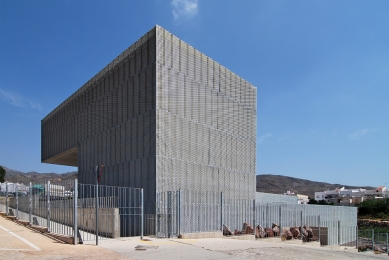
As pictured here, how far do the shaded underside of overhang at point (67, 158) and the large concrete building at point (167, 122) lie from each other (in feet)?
14.3

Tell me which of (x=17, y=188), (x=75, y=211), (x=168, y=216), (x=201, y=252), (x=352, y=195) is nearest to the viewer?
(x=201, y=252)

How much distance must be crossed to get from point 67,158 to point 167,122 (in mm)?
23799

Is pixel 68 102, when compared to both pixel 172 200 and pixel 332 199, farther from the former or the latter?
pixel 332 199

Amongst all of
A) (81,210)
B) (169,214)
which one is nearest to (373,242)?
(169,214)

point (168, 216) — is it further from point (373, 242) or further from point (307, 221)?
point (373, 242)

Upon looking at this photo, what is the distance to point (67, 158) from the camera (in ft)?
135

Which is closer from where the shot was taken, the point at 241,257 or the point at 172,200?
the point at 241,257

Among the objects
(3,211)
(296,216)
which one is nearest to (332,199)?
(296,216)

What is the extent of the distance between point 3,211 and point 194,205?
58.7ft

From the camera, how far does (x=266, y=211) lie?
75.6ft

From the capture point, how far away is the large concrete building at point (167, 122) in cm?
2202

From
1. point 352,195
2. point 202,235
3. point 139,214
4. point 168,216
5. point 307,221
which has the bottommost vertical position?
point 352,195

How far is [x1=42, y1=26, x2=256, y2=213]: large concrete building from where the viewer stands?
22016 mm

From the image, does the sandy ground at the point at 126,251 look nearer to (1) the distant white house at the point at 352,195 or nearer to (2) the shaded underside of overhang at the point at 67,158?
(2) the shaded underside of overhang at the point at 67,158
